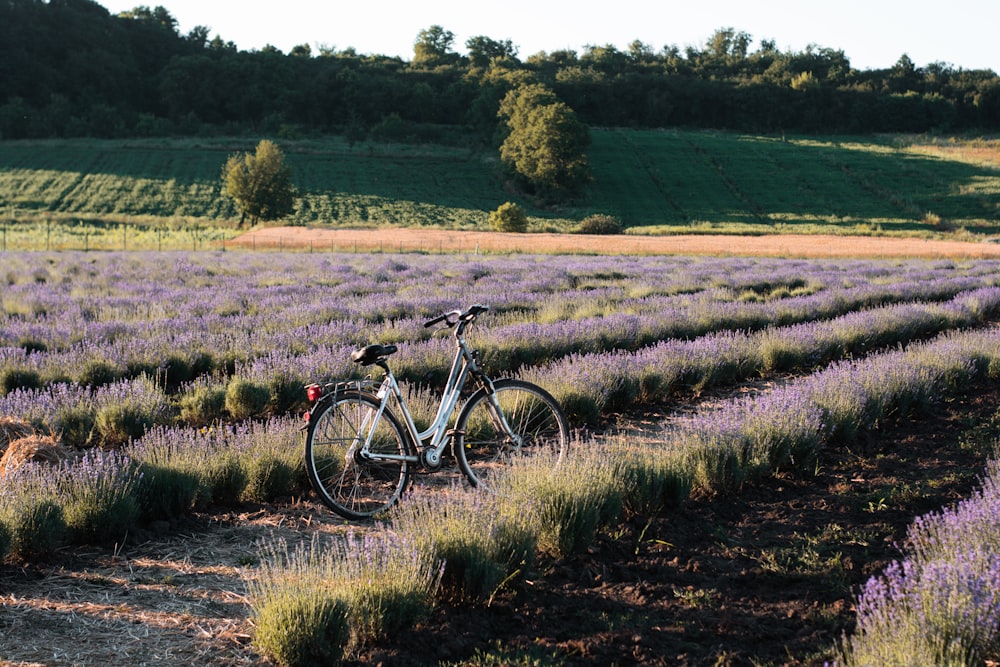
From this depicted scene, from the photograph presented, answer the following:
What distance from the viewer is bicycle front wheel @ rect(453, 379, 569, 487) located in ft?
18.0

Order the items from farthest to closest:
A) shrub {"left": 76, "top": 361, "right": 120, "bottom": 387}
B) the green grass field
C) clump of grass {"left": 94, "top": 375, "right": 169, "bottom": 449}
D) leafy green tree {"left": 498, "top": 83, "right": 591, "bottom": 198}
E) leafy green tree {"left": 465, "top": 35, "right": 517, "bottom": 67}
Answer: leafy green tree {"left": 465, "top": 35, "right": 517, "bottom": 67} < leafy green tree {"left": 498, "top": 83, "right": 591, "bottom": 198} < the green grass field < shrub {"left": 76, "top": 361, "right": 120, "bottom": 387} < clump of grass {"left": 94, "top": 375, "right": 169, "bottom": 449}

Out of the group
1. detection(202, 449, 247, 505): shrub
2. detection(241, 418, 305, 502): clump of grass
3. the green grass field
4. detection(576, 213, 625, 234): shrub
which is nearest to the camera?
detection(202, 449, 247, 505): shrub

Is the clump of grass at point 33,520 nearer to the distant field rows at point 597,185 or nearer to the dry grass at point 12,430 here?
the dry grass at point 12,430

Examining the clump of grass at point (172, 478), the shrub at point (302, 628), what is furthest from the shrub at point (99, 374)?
the shrub at point (302, 628)

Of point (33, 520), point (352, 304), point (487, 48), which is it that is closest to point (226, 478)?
point (33, 520)

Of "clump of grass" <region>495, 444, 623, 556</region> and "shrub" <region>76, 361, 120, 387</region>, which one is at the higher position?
"clump of grass" <region>495, 444, 623, 556</region>

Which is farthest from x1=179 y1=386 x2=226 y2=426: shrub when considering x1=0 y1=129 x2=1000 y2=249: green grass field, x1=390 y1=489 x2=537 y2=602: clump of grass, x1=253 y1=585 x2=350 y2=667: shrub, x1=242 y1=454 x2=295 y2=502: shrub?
x1=0 y1=129 x2=1000 y2=249: green grass field

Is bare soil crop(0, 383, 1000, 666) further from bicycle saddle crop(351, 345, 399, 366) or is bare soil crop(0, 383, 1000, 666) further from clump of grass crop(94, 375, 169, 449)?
clump of grass crop(94, 375, 169, 449)

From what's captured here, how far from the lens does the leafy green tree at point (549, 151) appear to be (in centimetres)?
7688

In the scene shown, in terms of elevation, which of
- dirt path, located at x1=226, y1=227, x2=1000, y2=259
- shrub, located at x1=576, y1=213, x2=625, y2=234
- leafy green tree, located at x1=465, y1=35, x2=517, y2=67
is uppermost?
leafy green tree, located at x1=465, y1=35, x2=517, y2=67

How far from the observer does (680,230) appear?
60.7m

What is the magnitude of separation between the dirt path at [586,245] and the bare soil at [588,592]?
33.7 meters

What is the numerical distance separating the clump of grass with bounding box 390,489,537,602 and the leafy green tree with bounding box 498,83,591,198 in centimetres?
7385

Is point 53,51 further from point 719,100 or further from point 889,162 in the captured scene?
point 889,162
